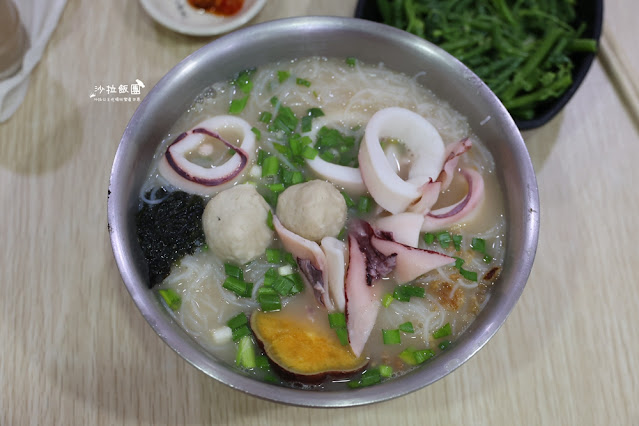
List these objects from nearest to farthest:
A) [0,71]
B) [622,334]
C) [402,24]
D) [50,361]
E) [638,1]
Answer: [50,361] < [622,334] < [0,71] < [402,24] < [638,1]

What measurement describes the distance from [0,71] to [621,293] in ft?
9.78

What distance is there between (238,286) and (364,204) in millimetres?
560

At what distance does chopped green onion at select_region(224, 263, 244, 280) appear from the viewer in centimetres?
184

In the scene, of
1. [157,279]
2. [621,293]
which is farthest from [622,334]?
[157,279]

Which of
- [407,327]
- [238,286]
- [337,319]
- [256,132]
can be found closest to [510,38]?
[256,132]

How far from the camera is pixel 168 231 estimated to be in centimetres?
187

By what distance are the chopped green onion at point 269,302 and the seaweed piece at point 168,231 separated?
312 millimetres

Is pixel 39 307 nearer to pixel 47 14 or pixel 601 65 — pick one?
pixel 47 14

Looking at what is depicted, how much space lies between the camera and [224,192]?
1.84 metres

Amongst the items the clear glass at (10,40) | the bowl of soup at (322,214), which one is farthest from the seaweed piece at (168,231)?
the clear glass at (10,40)

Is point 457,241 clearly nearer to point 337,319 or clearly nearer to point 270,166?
point 337,319

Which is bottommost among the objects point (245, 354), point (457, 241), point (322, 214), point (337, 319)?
point (245, 354)

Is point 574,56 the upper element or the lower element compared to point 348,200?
upper

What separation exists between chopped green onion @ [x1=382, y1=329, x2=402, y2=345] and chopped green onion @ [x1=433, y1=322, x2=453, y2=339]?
0.14 metres
